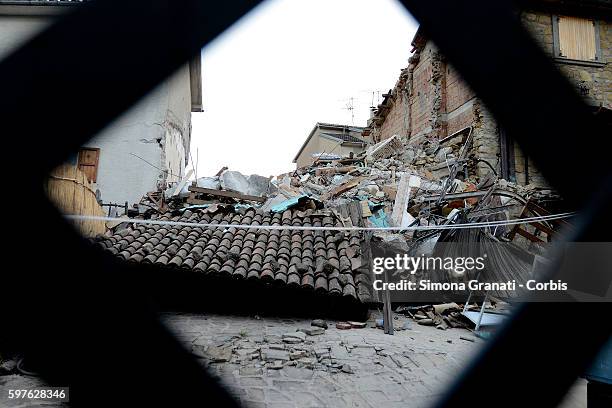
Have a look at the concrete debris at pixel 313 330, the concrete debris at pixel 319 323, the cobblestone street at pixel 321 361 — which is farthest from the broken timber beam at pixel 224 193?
the concrete debris at pixel 313 330

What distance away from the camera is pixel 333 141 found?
27281 millimetres

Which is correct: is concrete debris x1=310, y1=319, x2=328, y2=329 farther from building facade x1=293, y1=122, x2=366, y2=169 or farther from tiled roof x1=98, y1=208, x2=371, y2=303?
building facade x1=293, y1=122, x2=366, y2=169

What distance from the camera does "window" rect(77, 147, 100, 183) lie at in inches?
427

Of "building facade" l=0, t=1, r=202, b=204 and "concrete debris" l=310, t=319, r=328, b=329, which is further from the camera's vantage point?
"building facade" l=0, t=1, r=202, b=204

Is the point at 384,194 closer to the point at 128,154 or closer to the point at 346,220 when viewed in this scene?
the point at 346,220

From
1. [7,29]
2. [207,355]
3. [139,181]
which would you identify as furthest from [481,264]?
[7,29]

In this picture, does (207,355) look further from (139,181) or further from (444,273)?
(139,181)

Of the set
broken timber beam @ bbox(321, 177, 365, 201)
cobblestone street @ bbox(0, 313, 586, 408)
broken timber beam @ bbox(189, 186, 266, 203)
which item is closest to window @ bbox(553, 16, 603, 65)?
broken timber beam @ bbox(321, 177, 365, 201)

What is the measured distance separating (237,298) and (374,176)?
266 inches

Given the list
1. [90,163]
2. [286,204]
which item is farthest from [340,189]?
[90,163]

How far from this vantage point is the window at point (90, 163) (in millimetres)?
10852

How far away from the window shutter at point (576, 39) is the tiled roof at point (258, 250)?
36.8ft

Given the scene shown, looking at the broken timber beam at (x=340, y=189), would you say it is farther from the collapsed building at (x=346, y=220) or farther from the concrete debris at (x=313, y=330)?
the concrete debris at (x=313, y=330)

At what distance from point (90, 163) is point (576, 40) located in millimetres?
16064
